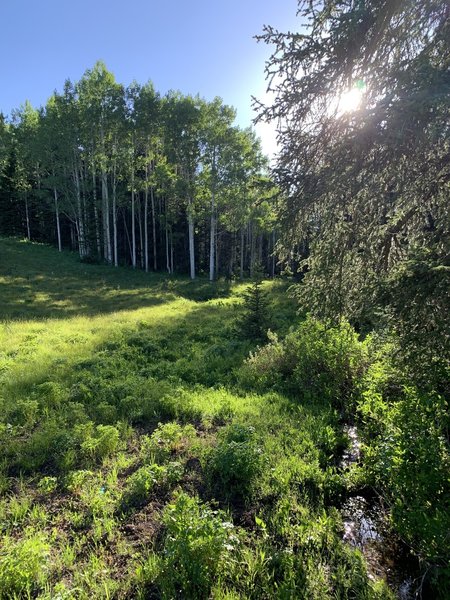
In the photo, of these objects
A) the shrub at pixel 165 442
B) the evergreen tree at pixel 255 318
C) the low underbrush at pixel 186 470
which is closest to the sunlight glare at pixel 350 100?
the low underbrush at pixel 186 470

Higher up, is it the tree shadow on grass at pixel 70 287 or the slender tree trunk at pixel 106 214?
the slender tree trunk at pixel 106 214

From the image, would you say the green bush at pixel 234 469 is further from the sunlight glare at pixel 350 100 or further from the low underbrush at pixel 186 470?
the sunlight glare at pixel 350 100

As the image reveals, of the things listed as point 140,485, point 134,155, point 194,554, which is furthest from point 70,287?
point 194,554

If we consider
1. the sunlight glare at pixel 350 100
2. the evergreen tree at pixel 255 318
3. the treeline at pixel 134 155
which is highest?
the treeline at pixel 134 155

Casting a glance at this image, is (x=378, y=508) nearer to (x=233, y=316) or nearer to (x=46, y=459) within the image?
(x=46, y=459)

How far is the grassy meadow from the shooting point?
11.4 ft

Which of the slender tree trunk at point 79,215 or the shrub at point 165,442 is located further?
the slender tree trunk at point 79,215

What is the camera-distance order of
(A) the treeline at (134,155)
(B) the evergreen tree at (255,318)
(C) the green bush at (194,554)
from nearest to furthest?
1. (C) the green bush at (194,554)
2. (B) the evergreen tree at (255,318)
3. (A) the treeline at (134,155)

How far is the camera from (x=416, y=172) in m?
4.49

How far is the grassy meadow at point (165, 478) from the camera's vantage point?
3.46 m

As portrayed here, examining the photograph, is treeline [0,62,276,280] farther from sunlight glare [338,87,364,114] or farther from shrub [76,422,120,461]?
shrub [76,422,120,461]

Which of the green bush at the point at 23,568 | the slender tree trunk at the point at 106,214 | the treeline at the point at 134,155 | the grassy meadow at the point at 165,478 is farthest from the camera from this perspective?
the slender tree trunk at the point at 106,214

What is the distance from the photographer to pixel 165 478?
16.1 feet

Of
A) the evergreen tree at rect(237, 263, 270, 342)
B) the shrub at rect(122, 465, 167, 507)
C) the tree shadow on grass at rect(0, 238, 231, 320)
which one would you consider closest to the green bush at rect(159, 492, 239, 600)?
the shrub at rect(122, 465, 167, 507)
